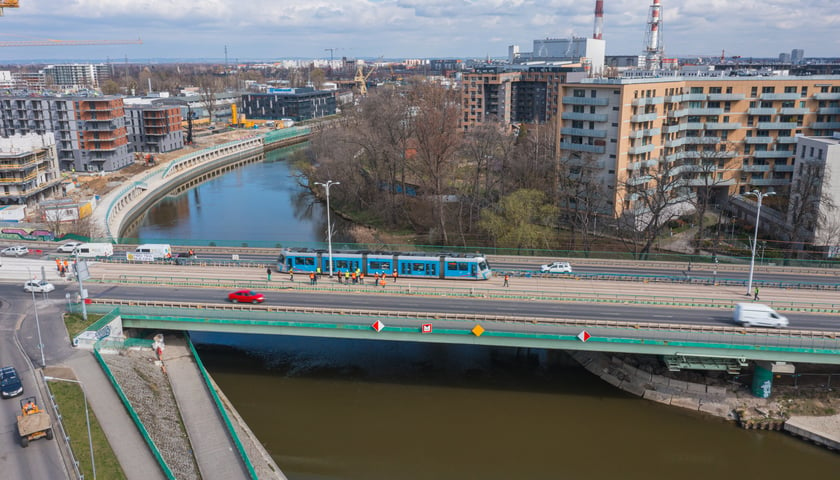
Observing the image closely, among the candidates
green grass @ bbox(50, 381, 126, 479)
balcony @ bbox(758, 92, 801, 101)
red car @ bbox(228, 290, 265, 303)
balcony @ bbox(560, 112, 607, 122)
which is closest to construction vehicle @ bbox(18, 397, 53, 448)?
green grass @ bbox(50, 381, 126, 479)

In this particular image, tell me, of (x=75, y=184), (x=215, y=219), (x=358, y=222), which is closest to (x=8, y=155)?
(x=75, y=184)

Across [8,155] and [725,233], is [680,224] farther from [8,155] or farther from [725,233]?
[8,155]

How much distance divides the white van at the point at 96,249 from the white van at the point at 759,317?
155 ft

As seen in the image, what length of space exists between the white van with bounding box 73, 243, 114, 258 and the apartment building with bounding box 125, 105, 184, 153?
70.3 meters

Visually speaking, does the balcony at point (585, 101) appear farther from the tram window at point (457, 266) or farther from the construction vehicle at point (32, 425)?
the construction vehicle at point (32, 425)

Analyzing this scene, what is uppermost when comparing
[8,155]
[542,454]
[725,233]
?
[8,155]

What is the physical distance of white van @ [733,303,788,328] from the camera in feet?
117

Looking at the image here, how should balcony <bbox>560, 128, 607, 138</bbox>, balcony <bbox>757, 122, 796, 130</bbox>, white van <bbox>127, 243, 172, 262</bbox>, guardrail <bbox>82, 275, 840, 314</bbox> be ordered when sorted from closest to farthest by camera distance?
guardrail <bbox>82, 275, 840, 314</bbox>
white van <bbox>127, 243, 172, 262</bbox>
balcony <bbox>560, 128, 607, 138</bbox>
balcony <bbox>757, 122, 796, 130</bbox>

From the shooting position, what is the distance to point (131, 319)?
38.8 meters

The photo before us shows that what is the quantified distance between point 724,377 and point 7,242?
5974 cm

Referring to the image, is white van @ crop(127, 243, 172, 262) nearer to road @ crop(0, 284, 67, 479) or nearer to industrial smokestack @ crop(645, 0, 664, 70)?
road @ crop(0, 284, 67, 479)

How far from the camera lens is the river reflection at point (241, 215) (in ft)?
246

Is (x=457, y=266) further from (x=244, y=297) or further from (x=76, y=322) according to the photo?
(x=76, y=322)

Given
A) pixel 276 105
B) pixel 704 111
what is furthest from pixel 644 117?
pixel 276 105
